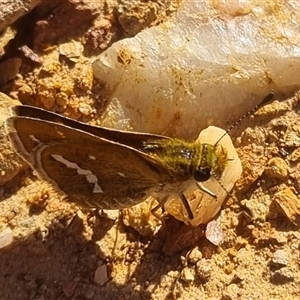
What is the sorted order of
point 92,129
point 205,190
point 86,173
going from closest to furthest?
point 92,129 → point 205,190 → point 86,173

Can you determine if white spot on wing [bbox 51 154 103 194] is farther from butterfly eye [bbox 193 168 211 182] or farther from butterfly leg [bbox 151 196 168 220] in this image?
butterfly eye [bbox 193 168 211 182]

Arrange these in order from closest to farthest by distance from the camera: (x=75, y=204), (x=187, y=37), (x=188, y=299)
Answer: (x=188, y=299)
(x=75, y=204)
(x=187, y=37)

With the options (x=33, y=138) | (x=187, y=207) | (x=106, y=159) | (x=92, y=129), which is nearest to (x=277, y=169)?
(x=187, y=207)

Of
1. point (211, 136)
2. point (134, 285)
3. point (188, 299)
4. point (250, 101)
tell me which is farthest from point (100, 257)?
point (250, 101)

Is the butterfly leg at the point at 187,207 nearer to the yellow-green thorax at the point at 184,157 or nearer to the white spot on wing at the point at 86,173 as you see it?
the yellow-green thorax at the point at 184,157

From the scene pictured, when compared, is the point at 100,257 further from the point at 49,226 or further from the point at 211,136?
the point at 211,136

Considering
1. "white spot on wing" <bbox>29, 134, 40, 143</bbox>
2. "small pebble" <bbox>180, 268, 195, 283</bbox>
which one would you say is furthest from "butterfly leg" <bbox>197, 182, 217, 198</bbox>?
"white spot on wing" <bbox>29, 134, 40, 143</bbox>

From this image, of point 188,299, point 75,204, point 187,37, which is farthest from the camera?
point 187,37

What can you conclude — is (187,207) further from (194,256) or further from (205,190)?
(194,256)
